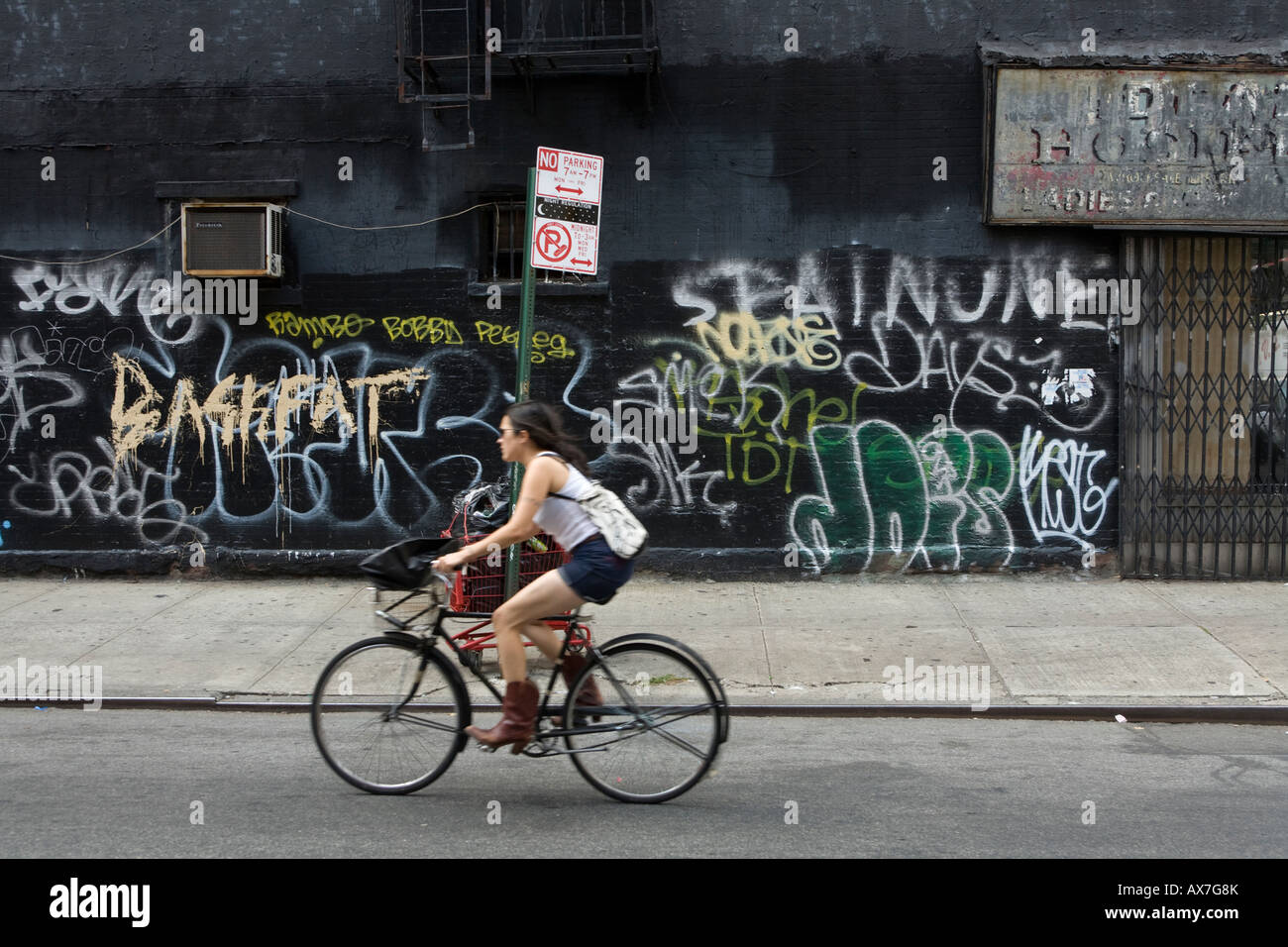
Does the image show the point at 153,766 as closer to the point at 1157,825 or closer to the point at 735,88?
the point at 1157,825

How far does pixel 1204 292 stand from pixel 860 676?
16.9 ft

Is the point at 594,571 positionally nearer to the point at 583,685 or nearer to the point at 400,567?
the point at 583,685

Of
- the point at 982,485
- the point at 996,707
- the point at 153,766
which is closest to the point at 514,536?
the point at 153,766

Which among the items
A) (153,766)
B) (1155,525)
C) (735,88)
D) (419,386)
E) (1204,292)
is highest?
(735,88)

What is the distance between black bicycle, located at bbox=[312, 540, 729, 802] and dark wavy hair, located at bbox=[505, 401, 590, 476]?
73cm

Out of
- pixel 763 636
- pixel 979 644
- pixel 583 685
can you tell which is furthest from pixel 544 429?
pixel 979 644

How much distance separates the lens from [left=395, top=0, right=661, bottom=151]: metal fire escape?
32.7 ft

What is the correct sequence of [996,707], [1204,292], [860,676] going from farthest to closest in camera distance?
[1204,292], [860,676], [996,707]

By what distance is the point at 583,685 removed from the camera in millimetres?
5355

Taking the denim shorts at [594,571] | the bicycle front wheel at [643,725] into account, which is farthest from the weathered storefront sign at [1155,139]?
the bicycle front wheel at [643,725]

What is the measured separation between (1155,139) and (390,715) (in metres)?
8.20

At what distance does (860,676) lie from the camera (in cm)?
771

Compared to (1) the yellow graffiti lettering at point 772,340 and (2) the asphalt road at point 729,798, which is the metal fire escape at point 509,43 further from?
(2) the asphalt road at point 729,798

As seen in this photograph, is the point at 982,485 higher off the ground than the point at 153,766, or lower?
higher
